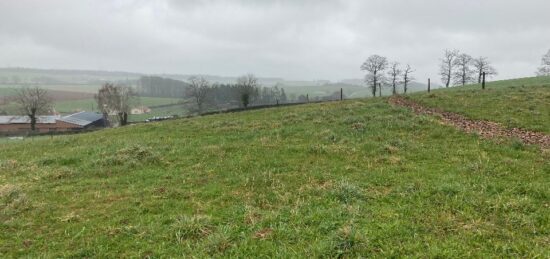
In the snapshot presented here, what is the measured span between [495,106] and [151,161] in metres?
22.3

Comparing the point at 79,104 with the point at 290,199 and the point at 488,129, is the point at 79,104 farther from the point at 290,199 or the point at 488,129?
the point at 290,199

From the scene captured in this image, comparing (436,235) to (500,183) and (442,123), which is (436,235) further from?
(442,123)

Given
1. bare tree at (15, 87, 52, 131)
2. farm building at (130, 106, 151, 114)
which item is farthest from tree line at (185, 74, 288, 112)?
bare tree at (15, 87, 52, 131)

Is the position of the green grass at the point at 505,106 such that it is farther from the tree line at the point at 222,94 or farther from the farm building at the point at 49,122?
the farm building at the point at 49,122

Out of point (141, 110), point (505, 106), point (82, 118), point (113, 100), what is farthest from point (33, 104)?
point (505, 106)

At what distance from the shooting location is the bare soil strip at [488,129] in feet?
56.9

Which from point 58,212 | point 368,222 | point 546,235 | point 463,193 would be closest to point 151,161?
point 58,212

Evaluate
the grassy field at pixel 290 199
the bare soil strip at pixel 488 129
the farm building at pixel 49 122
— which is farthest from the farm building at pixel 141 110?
the bare soil strip at pixel 488 129

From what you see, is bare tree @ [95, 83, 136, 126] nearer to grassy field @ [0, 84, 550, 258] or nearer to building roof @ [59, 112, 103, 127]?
building roof @ [59, 112, 103, 127]

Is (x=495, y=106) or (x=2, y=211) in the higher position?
(x=495, y=106)

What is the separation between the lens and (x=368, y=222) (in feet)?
27.6

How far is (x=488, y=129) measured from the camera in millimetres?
19906

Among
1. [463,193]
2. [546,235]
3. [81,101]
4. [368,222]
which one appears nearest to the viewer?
[546,235]

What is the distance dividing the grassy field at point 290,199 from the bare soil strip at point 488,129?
4.57ft
